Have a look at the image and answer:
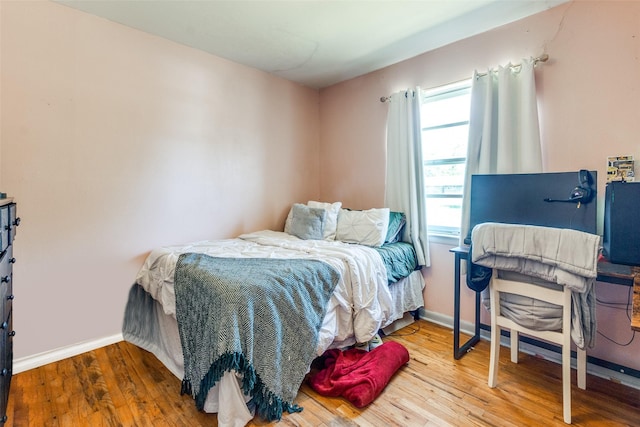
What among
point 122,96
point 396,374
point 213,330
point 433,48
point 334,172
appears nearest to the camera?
point 213,330

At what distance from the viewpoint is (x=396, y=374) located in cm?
198

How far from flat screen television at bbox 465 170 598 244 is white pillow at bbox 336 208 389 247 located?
2.28 ft

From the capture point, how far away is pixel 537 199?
203 cm

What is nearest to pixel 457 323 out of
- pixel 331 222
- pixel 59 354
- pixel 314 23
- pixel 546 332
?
pixel 546 332

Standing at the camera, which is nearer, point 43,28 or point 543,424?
point 543,424

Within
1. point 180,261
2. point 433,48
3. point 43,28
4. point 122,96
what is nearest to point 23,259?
point 180,261

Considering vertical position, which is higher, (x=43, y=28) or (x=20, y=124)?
(x=43, y=28)

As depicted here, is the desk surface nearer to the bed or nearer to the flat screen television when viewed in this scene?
the flat screen television

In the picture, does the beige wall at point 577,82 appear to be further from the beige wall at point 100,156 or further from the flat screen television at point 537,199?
the beige wall at point 100,156

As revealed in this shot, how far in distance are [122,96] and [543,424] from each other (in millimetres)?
3418

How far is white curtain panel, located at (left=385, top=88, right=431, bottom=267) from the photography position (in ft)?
9.20

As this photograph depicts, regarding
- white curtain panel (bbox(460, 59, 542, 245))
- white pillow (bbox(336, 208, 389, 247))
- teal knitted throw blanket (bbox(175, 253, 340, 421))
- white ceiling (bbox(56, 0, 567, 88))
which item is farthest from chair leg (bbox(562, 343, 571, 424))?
white ceiling (bbox(56, 0, 567, 88))

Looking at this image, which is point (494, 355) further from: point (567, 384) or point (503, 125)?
point (503, 125)

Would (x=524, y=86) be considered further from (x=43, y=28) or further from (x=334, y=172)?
(x=43, y=28)
